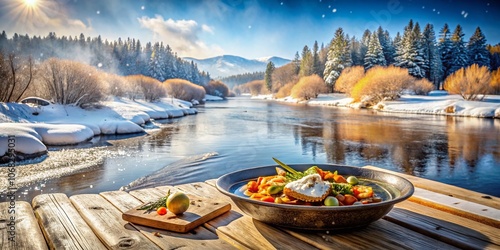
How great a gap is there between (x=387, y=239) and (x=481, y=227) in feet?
2.67

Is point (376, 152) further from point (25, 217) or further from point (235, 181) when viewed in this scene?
point (25, 217)

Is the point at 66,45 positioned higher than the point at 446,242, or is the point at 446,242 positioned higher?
the point at 66,45

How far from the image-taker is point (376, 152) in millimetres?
15031

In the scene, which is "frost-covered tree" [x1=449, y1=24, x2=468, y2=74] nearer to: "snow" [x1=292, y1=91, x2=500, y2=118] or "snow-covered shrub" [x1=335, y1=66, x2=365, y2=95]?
"snow" [x1=292, y1=91, x2=500, y2=118]

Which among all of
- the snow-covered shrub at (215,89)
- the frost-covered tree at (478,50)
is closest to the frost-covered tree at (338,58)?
the frost-covered tree at (478,50)

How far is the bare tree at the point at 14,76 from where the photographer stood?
22312 millimetres

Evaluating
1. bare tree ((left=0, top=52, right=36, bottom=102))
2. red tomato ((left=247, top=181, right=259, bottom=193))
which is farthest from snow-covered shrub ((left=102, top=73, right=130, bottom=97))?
red tomato ((left=247, top=181, right=259, bottom=193))

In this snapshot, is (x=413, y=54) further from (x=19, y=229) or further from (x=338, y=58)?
(x=19, y=229)

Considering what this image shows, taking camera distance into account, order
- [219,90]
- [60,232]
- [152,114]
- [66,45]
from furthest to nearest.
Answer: [219,90] → [66,45] → [152,114] → [60,232]

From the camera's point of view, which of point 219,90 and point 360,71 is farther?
point 219,90

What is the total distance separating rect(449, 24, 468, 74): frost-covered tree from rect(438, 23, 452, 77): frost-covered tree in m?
0.71

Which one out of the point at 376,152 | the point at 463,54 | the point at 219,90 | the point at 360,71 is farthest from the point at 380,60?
the point at 219,90

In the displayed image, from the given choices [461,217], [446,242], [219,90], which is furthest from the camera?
[219,90]

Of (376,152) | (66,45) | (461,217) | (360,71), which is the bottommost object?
(376,152)
